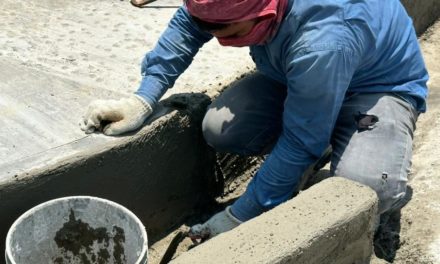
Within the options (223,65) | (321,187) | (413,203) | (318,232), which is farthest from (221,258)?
(223,65)

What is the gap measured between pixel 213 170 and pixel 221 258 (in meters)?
1.44

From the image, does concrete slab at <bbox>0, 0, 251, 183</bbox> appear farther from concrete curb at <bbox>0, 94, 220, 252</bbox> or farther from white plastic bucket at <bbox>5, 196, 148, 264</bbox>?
white plastic bucket at <bbox>5, 196, 148, 264</bbox>

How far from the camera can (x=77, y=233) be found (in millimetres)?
2857

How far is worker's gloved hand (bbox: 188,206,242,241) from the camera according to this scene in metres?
3.15

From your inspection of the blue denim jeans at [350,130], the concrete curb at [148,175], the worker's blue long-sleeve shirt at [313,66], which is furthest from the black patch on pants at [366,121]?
the concrete curb at [148,175]

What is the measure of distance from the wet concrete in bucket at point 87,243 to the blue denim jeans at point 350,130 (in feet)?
3.18

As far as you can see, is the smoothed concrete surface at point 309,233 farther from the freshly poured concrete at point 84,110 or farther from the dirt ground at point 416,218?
the freshly poured concrete at point 84,110

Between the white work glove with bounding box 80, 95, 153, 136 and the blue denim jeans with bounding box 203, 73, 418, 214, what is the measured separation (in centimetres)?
42

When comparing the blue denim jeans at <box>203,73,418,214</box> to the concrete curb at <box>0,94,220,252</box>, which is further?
the blue denim jeans at <box>203,73,418,214</box>

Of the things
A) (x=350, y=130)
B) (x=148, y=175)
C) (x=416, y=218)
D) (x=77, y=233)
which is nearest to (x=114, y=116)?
(x=148, y=175)

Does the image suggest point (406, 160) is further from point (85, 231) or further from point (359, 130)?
point (85, 231)

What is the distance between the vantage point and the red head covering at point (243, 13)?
2.75 meters

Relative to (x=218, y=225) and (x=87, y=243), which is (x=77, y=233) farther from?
(x=218, y=225)

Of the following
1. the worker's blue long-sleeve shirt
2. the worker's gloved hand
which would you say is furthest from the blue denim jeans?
the worker's gloved hand
